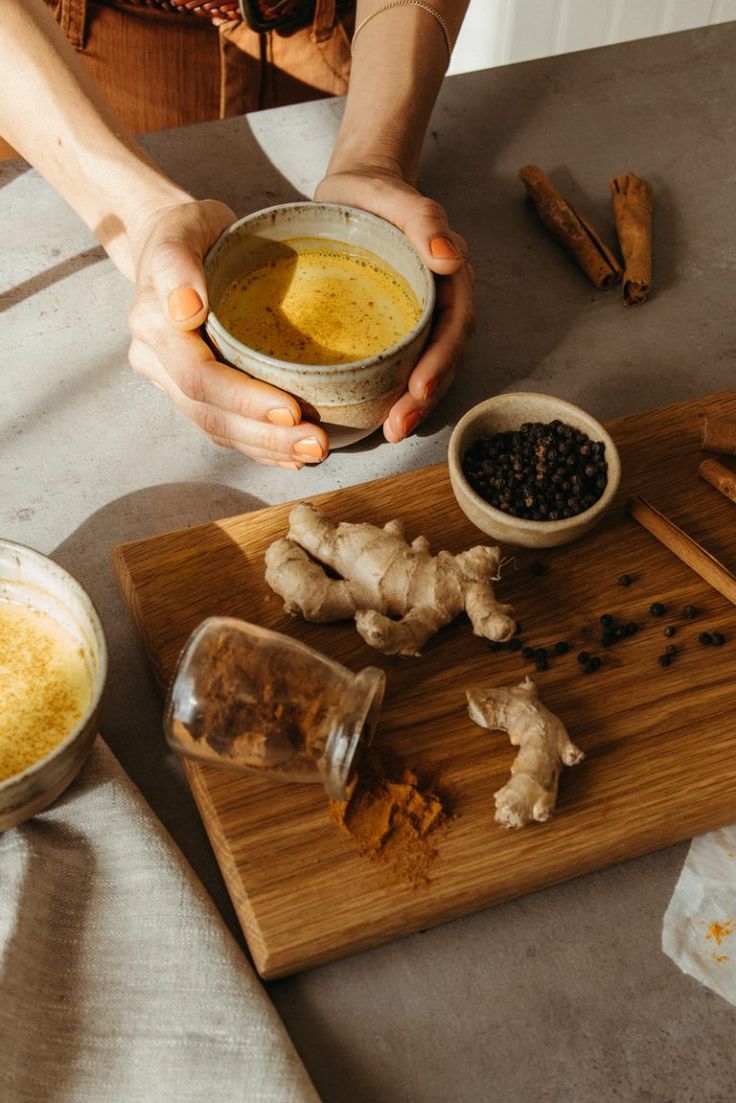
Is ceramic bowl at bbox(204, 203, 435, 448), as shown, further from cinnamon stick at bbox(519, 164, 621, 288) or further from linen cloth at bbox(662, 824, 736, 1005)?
linen cloth at bbox(662, 824, 736, 1005)

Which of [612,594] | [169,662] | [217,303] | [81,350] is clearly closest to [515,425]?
[612,594]

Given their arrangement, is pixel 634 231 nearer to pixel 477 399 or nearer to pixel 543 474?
pixel 477 399

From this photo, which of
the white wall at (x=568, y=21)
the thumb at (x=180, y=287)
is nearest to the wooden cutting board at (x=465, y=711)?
the thumb at (x=180, y=287)

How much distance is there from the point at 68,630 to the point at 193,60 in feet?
4.60

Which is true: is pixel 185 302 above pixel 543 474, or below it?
above

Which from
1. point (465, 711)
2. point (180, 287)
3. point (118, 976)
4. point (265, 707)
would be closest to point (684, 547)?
point (465, 711)

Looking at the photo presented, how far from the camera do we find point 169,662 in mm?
1276

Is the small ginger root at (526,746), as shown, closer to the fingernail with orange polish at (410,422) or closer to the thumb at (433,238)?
the fingernail with orange polish at (410,422)

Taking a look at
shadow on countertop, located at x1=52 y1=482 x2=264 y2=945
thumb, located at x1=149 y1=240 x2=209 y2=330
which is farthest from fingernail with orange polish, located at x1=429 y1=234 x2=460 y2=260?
shadow on countertop, located at x1=52 y1=482 x2=264 y2=945

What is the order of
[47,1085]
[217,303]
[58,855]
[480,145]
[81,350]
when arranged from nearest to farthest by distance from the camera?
[47,1085] < [58,855] < [217,303] < [81,350] < [480,145]

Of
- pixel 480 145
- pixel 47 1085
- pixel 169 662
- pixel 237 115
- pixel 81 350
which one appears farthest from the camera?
pixel 237 115

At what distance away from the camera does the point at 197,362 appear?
4.43ft

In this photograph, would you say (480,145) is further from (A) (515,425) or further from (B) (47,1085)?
(B) (47,1085)

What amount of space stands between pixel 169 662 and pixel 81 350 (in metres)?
0.61
